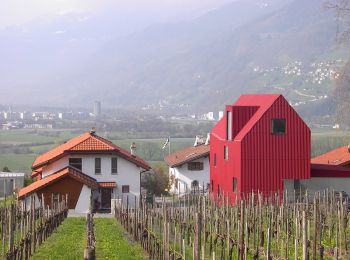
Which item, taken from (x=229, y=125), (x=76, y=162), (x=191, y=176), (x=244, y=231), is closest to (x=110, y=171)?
(x=76, y=162)

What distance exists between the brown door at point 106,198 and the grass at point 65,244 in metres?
15.8

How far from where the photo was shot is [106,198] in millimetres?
60281

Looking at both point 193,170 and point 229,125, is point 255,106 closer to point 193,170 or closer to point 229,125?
point 229,125

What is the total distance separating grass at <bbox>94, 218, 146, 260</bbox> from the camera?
2843cm

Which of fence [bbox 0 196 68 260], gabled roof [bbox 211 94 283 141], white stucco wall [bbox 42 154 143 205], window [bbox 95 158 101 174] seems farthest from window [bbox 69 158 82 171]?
fence [bbox 0 196 68 260]

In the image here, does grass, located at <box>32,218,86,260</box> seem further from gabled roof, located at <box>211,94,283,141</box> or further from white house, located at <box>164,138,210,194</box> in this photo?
white house, located at <box>164,138,210,194</box>

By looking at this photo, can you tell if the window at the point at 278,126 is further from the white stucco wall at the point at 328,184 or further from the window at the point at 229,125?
the white stucco wall at the point at 328,184

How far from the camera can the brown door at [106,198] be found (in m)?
59.9

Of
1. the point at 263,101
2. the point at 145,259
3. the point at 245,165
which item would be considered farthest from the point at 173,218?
the point at 263,101

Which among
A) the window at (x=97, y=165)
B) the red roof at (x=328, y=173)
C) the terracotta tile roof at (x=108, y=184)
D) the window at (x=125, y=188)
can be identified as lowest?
the window at (x=125, y=188)

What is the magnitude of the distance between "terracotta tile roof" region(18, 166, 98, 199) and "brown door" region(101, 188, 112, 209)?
1509mm

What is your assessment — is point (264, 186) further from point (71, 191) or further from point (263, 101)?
point (71, 191)

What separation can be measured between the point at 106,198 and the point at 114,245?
94.2 ft

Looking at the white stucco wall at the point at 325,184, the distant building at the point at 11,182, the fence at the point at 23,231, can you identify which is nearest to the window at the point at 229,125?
the white stucco wall at the point at 325,184
